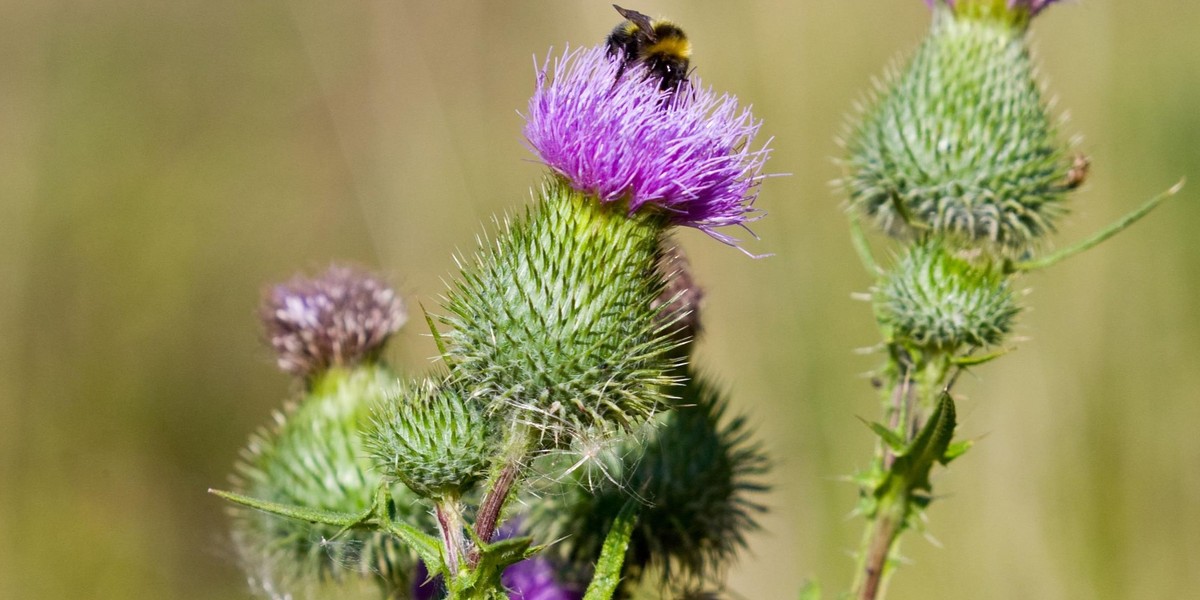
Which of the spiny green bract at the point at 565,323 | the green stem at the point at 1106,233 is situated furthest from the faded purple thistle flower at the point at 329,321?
the green stem at the point at 1106,233

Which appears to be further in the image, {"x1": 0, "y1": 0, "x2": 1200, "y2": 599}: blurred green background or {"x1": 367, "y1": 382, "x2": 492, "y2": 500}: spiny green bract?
{"x1": 0, "y1": 0, "x2": 1200, "y2": 599}: blurred green background

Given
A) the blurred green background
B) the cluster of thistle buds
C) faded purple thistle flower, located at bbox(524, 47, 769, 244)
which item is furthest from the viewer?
the blurred green background

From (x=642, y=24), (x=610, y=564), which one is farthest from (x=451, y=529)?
(x=642, y=24)

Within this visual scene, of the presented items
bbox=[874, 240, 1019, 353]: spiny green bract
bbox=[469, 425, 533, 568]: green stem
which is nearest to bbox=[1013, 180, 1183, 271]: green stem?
bbox=[874, 240, 1019, 353]: spiny green bract

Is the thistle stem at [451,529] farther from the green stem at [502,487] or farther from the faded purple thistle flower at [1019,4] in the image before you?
the faded purple thistle flower at [1019,4]

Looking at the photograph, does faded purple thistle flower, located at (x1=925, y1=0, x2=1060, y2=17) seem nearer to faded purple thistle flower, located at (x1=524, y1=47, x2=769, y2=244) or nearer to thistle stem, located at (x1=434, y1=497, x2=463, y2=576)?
faded purple thistle flower, located at (x1=524, y1=47, x2=769, y2=244)

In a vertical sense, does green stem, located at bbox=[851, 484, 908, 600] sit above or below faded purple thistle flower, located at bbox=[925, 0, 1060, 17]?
below

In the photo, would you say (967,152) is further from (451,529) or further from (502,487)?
(451,529)
